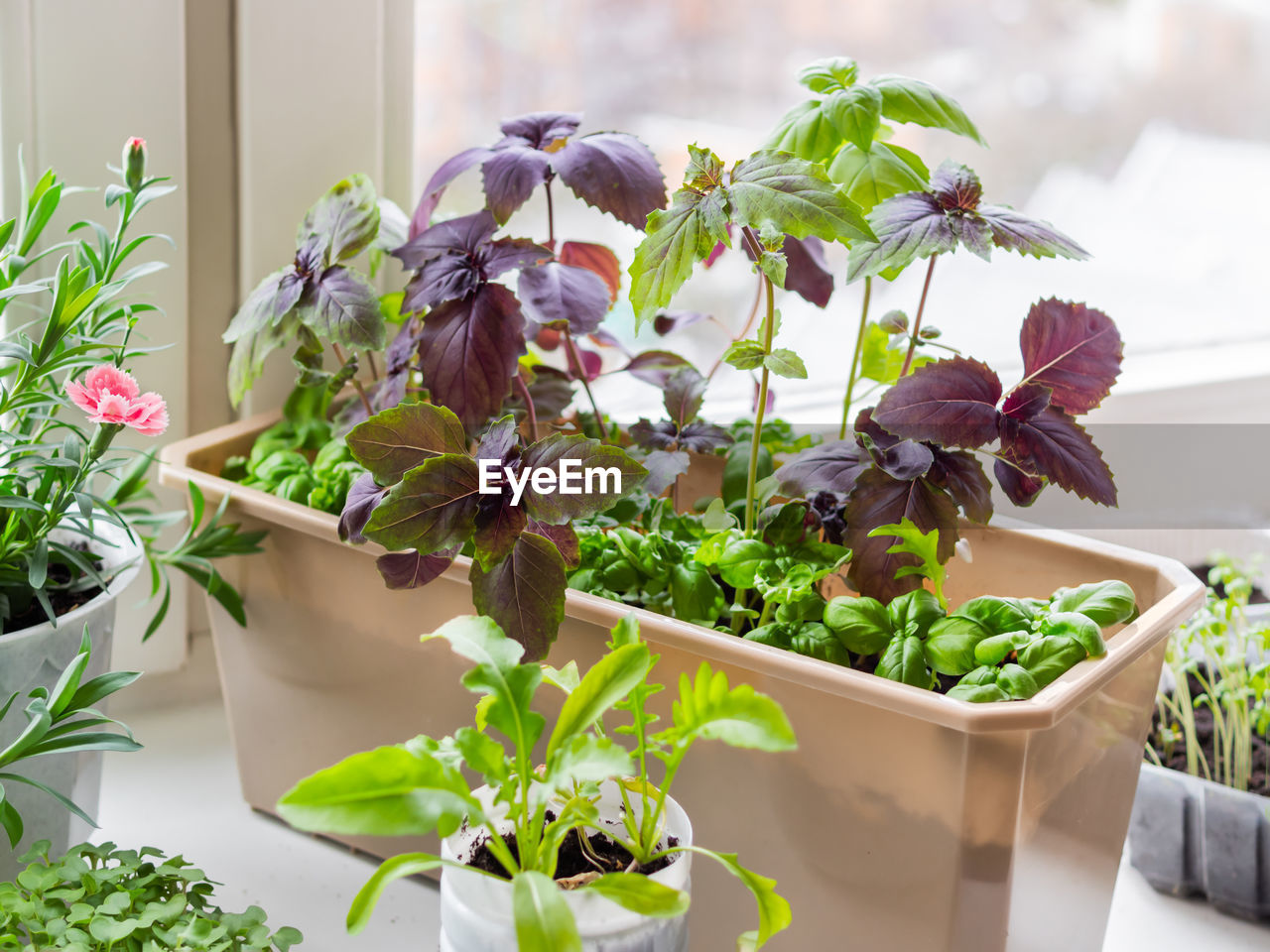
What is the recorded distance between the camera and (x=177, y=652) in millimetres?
1086

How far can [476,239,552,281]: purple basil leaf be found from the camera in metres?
0.80

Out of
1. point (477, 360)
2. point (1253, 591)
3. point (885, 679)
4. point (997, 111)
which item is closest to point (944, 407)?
point (885, 679)

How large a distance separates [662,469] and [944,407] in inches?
7.6

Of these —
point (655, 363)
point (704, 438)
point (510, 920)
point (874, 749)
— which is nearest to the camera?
point (510, 920)

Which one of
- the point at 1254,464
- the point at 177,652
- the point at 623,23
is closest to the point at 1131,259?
the point at 1254,464

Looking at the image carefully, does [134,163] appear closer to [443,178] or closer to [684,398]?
[443,178]

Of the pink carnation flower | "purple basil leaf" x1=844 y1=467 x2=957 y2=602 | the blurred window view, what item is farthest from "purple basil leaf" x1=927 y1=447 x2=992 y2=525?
the blurred window view

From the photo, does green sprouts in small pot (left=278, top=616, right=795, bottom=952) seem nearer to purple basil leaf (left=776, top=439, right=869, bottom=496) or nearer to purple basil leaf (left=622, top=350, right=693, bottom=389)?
purple basil leaf (left=776, top=439, right=869, bottom=496)

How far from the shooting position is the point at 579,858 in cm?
60

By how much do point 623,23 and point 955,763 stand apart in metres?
0.94

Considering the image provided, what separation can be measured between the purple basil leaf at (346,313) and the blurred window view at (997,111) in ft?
1.17

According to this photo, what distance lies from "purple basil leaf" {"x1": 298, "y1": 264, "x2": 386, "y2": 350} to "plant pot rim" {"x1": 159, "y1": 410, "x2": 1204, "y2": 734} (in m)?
0.12

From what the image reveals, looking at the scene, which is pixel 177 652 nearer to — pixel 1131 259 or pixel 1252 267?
pixel 1131 259

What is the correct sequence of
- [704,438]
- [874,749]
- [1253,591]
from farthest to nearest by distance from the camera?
[1253,591] < [704,438] < [874,749]
